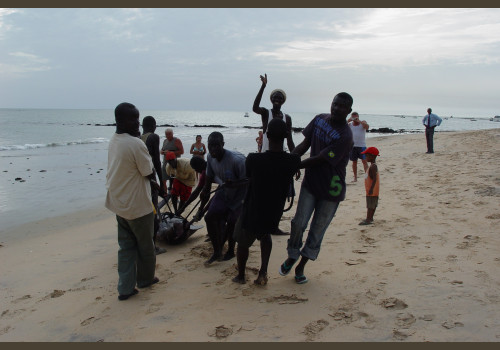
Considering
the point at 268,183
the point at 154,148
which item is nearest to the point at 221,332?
the point at 268,183

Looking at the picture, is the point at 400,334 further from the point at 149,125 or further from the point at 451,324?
the point at 149,125

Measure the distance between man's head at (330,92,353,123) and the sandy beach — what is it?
62.7 inches

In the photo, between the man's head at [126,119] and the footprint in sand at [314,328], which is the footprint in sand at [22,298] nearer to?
the man's head at [126,119]

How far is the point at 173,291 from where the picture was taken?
3.53 metres

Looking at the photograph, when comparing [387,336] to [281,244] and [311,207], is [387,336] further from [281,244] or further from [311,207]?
[281,244]

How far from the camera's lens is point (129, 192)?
10.8ft

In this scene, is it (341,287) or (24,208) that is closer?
(341,287)

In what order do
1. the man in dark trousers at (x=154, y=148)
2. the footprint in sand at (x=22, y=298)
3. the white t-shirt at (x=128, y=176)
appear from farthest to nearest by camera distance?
1. the man in dark trousers at (x=154, y=148)
2. the footprint in sand at (x=22, y=298)
3. the white t-shirt at (x=128, y=176)

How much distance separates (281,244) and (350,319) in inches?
85.2

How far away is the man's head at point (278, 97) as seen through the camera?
192 inches

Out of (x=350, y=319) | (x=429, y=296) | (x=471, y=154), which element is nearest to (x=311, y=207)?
(x=350, y=319)

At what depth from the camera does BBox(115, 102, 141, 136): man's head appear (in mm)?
3225

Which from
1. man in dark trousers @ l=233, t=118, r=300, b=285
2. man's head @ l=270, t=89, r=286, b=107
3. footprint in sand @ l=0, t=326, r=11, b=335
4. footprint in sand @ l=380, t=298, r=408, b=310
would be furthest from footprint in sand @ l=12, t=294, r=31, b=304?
man's head @ l=270, t=89, r=286, b=107

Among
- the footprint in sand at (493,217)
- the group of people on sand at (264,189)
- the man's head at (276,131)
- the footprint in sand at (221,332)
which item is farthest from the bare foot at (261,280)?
the footprint in sand at (493,217)
